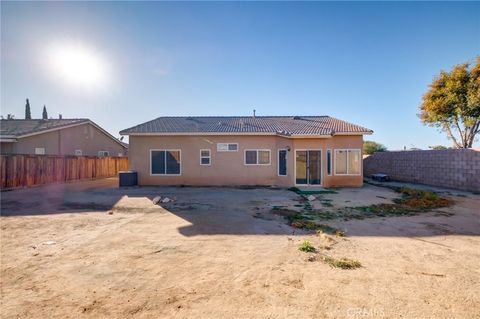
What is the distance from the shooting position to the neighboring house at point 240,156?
14.3 meters

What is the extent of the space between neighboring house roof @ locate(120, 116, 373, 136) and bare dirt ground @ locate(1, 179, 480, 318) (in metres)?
7.82

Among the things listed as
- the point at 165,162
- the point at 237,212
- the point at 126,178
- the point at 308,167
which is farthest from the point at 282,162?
the point at 126,178

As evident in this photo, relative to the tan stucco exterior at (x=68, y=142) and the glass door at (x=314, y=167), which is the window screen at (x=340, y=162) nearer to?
the glass door at (x=314, y=167)

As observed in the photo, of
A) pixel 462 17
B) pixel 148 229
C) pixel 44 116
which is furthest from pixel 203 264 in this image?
pixel 44 116

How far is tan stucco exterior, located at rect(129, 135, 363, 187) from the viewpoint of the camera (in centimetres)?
1470

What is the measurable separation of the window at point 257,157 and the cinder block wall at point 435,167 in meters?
10.2

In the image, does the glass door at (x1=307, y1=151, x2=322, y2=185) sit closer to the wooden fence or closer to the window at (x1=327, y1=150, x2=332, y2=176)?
the window at (x1=327, y1=150, x2=332, y2=176)

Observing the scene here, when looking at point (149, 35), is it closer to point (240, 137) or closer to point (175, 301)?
point (240, 137)

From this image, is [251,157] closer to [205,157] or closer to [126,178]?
[205,157]

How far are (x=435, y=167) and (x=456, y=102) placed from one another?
6555 millimetres

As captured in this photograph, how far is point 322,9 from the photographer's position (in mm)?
10516

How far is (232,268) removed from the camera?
4.02 m

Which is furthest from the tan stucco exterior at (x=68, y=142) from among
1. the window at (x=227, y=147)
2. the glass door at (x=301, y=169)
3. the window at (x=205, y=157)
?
the glass door at (x=301, y=169)

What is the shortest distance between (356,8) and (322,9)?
1.53m
